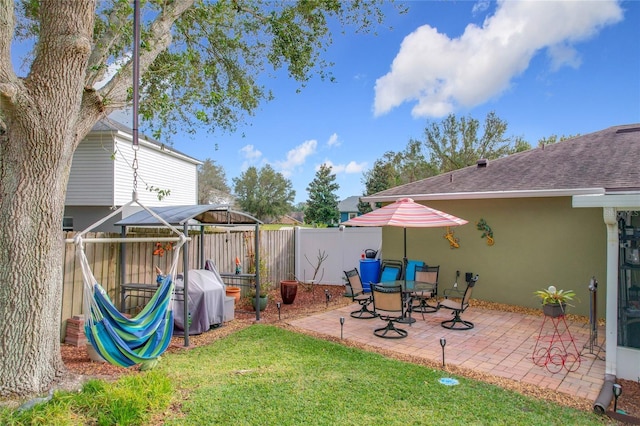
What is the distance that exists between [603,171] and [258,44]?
8.65 m

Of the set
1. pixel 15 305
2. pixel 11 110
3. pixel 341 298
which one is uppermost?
pixel 11 110

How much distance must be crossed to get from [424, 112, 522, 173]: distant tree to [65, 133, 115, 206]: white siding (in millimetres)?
22577

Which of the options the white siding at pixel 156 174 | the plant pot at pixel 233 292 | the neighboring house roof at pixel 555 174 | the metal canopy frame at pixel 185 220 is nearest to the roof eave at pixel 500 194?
the neighboring house roof at pixel 555 174

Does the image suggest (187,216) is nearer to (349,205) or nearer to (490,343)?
(490,343)

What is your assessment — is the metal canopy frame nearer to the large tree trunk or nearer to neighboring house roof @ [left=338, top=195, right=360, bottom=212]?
the large tree trunk

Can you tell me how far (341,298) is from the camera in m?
9.54

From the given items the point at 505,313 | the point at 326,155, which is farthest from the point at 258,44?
the point at 326,155

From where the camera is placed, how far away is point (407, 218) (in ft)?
21.6

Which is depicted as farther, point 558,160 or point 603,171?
point 558,160

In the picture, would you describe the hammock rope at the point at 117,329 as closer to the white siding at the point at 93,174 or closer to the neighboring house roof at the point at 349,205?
the white siding at the point at 93,174

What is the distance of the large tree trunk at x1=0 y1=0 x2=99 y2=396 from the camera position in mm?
3676

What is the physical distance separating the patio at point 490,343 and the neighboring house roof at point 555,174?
2.62 meters

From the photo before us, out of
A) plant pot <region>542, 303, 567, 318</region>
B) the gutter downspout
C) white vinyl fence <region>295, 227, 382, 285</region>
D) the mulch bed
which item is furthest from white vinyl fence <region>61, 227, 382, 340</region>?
the gutter downspout

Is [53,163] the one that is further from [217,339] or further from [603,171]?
[603,171]
